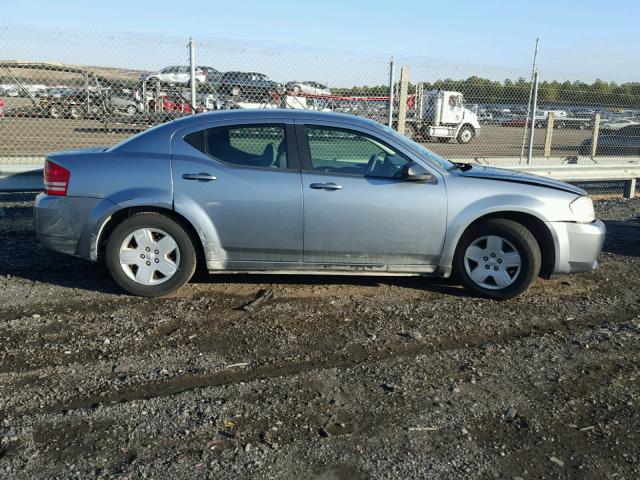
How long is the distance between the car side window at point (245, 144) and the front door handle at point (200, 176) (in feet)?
0.62

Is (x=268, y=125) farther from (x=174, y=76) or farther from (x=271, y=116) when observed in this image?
(x=174, y=76)

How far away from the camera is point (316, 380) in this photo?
4070 millimetres

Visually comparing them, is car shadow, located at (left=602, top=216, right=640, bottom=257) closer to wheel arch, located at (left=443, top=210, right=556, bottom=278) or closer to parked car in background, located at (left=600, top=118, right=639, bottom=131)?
wheel arch, located at (left=443, top=210, right=556, bottom=278)

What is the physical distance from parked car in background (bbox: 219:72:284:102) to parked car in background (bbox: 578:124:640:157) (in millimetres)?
10703

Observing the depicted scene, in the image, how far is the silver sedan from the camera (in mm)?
5426

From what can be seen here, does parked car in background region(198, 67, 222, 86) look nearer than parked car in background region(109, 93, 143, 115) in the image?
Yes

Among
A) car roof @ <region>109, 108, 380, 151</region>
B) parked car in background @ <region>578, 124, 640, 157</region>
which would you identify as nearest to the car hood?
car roof @ <region>109, 108, 380, 151</region>

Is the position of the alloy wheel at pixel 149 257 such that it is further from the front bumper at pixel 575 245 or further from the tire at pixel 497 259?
the front bumper at pixel 575 245

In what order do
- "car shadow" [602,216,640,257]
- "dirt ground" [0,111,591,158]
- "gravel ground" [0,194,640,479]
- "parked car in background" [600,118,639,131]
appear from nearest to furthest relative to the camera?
"gravel ground" [0,194,640,479] < "car shadow" [602,216,640,257] < "dirt ground" [0,111,591,158] < "parked car in background" [600,118,639,131]

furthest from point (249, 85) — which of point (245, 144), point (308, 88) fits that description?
point (245, 144)

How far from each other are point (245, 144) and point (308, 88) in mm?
6888

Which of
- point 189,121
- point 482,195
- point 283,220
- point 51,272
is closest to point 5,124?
point 51,272

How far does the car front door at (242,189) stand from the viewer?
5.41 m

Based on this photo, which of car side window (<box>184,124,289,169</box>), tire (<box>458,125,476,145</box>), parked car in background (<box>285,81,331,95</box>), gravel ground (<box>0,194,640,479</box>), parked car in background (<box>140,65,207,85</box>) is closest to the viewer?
gravel ground (<box>0,194,640,479</box>)
